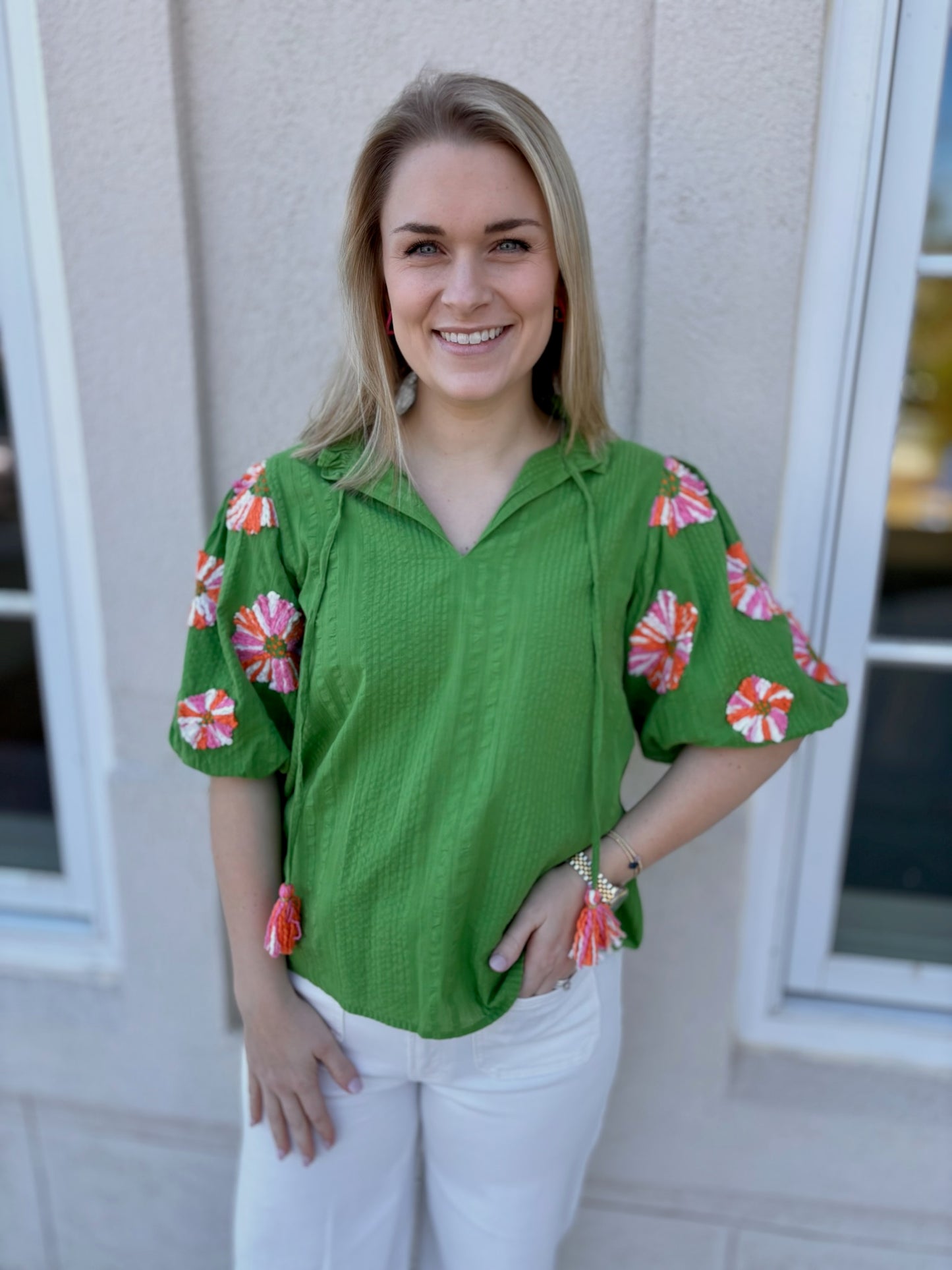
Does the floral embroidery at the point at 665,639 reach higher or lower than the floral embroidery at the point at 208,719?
higher

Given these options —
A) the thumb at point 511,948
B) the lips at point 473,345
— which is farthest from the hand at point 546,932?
the lips at point 473,345

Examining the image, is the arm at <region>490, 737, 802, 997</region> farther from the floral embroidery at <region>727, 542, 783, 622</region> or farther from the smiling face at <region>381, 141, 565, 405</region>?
the smiling face at <region>381, 141, 565, 405</region>

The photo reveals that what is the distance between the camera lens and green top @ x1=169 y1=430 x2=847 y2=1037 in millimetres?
1164

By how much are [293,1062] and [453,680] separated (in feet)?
1.88

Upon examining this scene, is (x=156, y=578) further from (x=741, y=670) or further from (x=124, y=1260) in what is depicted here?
(x=124, y=1260)

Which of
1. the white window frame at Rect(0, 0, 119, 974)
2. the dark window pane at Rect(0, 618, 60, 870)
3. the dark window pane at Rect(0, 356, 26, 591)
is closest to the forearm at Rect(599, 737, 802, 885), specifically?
the white window frame at Rect(0, 0, 119, 974)

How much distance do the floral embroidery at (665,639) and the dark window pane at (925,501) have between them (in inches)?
149

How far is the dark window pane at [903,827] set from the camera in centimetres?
191

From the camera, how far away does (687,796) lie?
1.29m

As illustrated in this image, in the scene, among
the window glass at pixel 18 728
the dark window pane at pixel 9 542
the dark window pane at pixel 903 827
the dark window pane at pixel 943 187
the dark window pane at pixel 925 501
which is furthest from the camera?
the dark window pane at pixel 925 501

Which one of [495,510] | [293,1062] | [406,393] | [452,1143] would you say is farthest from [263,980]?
[406,393]

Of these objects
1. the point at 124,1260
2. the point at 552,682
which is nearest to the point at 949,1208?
the point at 552,682

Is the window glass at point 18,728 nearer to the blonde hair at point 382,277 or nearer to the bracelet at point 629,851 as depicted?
the blonde hair at point 382,277

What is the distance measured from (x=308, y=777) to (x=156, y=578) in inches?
25.2
